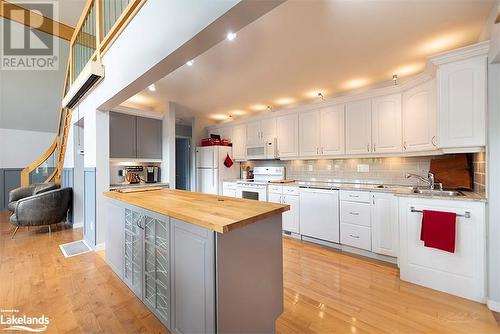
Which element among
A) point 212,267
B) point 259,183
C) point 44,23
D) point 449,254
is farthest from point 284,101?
point 44,23

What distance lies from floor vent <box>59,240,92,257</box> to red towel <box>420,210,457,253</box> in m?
4.34

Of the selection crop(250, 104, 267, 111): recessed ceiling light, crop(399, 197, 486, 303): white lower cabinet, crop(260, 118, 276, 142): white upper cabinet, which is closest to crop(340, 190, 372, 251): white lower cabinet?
crop(399, 197, 486, 303): white lower cabinet

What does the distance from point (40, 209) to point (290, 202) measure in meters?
4.41

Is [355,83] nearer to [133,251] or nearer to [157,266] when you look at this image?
[157,266]

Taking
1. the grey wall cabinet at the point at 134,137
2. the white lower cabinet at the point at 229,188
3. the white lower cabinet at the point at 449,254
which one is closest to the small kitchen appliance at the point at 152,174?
the grey wall cabinet at the point at 134,137

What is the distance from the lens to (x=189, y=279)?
53.9 inches

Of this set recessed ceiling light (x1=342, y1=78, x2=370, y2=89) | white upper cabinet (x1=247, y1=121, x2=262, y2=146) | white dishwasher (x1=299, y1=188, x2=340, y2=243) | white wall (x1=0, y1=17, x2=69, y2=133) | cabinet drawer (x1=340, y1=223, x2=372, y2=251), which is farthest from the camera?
white wall (x1=0, y1=17, x2=69, y2=133)

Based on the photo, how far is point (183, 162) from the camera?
5.92 m

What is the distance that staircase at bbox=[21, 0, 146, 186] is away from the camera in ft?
7.76

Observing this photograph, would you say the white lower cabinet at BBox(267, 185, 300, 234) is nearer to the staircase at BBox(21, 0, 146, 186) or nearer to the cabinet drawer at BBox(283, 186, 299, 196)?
the cabinet drawer at BBox(283, 186, 299, 196)

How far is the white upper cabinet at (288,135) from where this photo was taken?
163 inches

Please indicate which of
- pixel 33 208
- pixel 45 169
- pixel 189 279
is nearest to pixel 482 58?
pixel 189 279

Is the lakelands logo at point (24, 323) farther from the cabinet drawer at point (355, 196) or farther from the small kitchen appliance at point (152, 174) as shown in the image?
the cabinet drawer at point (355, 196)

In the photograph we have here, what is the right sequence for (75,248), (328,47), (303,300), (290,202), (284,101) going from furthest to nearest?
1. (284,101)
2. (290,202)
3. (75,248)
4. (328,47)
5. (303,300)
